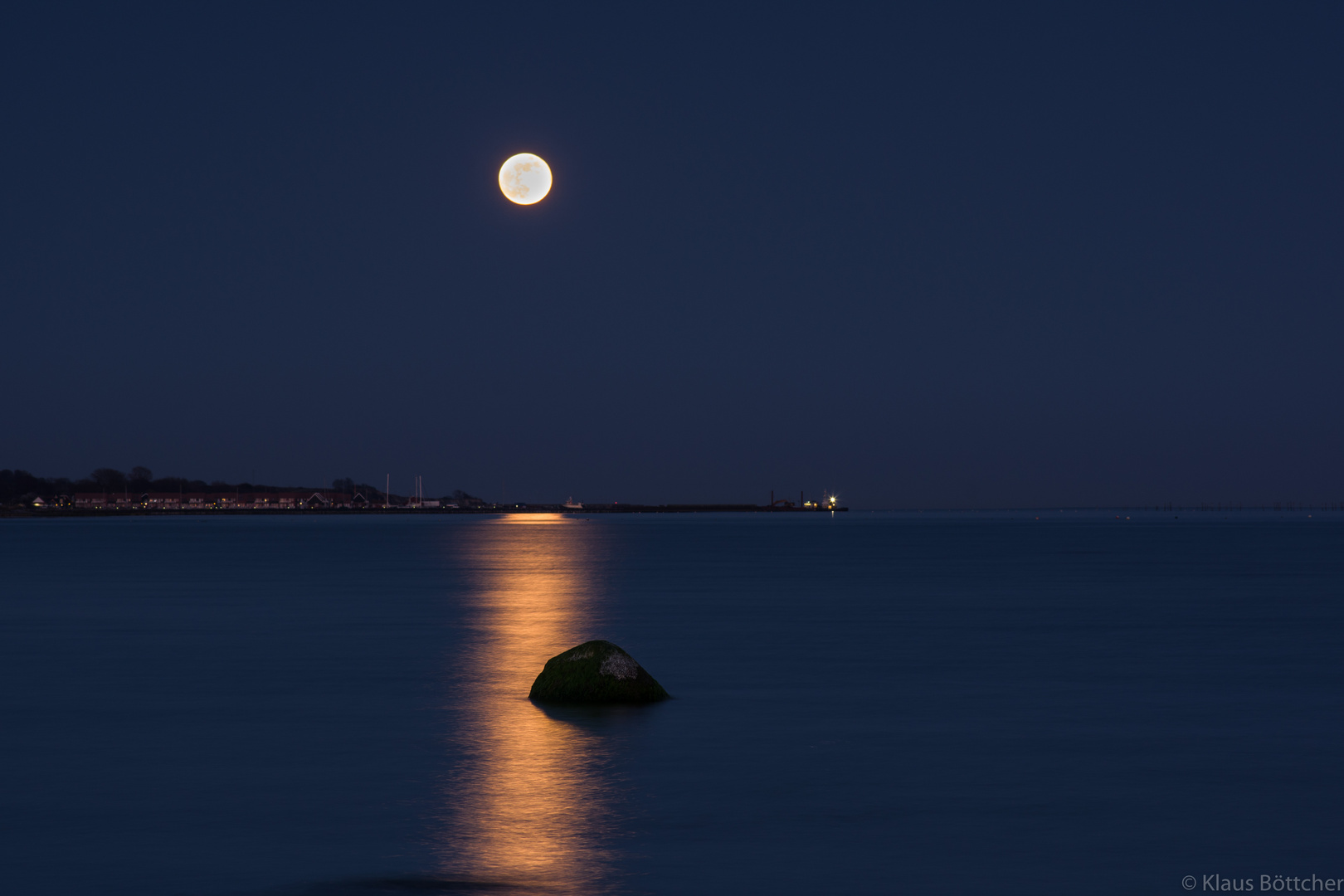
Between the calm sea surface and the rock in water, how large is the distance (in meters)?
0.59

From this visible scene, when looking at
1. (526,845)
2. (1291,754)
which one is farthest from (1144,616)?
(526,845)

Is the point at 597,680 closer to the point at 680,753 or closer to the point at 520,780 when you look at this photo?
the point at 680,753

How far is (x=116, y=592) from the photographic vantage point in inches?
2012

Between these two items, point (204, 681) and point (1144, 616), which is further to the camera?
point (1144, 616)

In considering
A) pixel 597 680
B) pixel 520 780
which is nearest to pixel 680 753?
pixel 520 780

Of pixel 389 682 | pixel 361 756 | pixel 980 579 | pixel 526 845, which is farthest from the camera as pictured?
pixel 980 579

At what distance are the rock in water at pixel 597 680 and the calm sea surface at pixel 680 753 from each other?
1.94 feet

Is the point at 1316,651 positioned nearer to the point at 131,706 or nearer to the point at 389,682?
the point at 389,682

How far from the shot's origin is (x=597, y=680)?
20.8 metres

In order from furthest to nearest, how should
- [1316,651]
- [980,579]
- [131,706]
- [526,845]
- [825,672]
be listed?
[980,579] → [1316,651] → [825,672] → [131,706] → [526,845]

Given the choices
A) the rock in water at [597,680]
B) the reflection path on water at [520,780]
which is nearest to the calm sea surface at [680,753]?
the reflection path on water at [520,780]

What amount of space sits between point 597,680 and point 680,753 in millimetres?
4067

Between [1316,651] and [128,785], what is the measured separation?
25332mm

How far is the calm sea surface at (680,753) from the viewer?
464 inches
